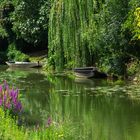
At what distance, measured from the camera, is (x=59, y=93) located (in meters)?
17.1

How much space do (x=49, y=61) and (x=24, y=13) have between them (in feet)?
22.1

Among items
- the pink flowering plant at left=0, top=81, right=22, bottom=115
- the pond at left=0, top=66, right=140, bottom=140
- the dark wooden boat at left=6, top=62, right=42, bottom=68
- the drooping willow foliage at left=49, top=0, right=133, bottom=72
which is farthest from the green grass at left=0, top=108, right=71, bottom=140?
the dark wooden boat at left=6, top=62, right=42, bottom=68

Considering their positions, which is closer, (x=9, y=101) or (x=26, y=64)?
(x=9, y=101)

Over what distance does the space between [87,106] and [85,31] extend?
7.65 m

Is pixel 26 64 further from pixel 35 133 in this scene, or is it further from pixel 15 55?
pixel 35 133

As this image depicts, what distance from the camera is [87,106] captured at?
1423 centimetres

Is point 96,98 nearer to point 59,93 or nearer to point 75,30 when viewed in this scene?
point 59,93

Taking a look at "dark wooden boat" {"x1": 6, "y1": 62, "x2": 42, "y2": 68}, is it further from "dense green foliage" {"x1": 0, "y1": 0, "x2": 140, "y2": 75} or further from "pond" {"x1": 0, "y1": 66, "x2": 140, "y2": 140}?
"pond" {"x1": 0, "y1": 66, "x2": 140, "y2": 140}

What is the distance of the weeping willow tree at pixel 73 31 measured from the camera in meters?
21.3

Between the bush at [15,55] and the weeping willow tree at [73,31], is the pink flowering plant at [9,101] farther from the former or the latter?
the bush at [15,55]

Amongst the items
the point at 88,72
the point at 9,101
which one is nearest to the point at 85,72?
the point at 88,72

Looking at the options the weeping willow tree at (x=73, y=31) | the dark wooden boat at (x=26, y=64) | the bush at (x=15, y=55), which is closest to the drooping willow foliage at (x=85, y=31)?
the weeping willow tree at (x=73, y=31)

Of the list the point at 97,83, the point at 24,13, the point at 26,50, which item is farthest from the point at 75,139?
the point at 26,50

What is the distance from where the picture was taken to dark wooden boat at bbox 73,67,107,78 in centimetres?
2134
